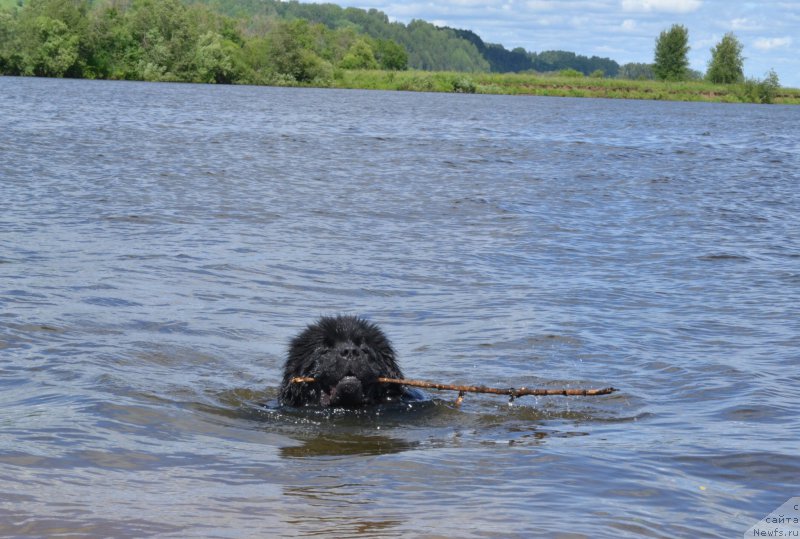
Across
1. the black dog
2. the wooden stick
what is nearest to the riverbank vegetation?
the black dog

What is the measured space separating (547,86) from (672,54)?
33.5m

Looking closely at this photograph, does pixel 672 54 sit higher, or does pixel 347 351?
pixel 672 54

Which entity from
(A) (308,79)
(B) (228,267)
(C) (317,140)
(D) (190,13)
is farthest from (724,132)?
(D) (190,13)

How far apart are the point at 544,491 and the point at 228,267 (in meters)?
7.79

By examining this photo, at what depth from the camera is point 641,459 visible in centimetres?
596

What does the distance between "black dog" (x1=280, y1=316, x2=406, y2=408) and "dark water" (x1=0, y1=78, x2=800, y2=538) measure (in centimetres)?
18

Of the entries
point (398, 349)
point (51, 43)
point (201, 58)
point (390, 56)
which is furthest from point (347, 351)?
point (390, 56)

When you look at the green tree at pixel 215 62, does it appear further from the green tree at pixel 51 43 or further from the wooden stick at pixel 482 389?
the wooden stick at pixel 482 389

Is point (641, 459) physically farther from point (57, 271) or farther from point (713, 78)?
point (713, 78)

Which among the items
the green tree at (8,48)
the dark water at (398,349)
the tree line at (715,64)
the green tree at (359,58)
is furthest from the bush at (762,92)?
the dark water at (398,349)

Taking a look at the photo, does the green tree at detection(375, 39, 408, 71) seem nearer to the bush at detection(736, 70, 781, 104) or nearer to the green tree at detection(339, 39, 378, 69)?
the green tree at detection(339, 39, 378, 69)

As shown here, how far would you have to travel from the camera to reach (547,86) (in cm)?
11512

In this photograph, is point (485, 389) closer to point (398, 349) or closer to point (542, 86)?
point (398, 349)

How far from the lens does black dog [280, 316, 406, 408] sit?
6.75 m
